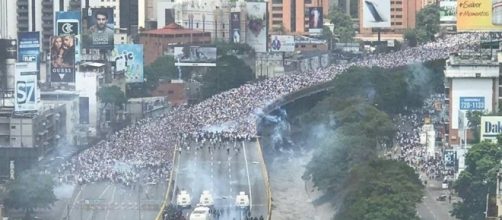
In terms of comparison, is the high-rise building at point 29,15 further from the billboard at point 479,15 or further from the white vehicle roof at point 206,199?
the white vehicle roof at point 206,199

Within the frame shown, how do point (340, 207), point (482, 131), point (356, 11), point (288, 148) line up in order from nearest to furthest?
point (340, 207)
point (482, 131)
point (288, 148)
point (356, 11)

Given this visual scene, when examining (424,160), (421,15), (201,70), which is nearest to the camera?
(424,160)

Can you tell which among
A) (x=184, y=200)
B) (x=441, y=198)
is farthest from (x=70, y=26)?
(x=184, y=200)

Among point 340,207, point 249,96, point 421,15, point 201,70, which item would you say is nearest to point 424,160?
point 340,207

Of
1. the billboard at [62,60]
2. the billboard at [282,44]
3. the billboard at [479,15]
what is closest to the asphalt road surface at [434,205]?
the billboard at [479,15]

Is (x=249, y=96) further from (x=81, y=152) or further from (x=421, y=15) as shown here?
(x=421, y=15)

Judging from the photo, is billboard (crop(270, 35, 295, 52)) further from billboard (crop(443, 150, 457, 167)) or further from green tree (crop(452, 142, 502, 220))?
green tree (crop(452, 142, 502, 220))
